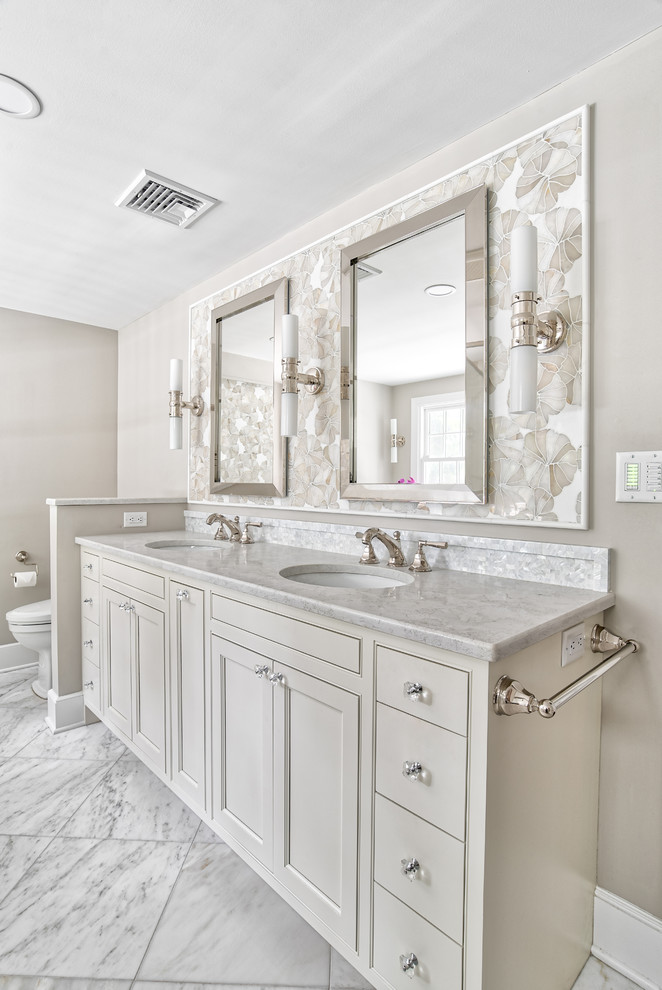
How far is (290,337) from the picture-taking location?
1.93 meters

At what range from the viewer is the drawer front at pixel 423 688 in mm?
902

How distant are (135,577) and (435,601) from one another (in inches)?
49.2

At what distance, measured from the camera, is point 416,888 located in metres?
0.98

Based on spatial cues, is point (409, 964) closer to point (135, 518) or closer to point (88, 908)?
point (88, 908)

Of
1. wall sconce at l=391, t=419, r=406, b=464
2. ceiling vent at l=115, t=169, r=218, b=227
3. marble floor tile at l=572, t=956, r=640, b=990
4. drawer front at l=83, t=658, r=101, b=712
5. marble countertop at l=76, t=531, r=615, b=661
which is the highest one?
ceiling vent at l=115, t=169, r=218, b=227

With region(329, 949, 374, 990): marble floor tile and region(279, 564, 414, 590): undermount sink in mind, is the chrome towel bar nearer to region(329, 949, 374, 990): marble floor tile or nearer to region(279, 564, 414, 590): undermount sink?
region(279, 564, 414, 590): undermount sink

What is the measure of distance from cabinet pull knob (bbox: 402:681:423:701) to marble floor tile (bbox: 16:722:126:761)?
1.74m

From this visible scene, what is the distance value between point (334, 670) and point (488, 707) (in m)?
0.38

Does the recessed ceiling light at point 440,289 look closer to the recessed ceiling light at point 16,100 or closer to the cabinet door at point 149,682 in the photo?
the recessed ceiling light at point 16,100

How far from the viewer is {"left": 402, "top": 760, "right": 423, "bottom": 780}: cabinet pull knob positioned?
0.96m

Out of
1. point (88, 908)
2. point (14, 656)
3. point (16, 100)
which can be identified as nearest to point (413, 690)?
point (88, 908)

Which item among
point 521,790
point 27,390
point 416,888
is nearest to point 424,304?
point 521,790

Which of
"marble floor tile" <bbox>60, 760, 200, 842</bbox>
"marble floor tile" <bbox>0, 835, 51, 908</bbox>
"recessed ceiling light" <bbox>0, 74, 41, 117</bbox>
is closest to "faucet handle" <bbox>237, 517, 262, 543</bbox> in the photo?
"marble floor tile" <bbox>60, 760, 200, 842</bbox>

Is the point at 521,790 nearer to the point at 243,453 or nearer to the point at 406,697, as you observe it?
the point at 406,697
